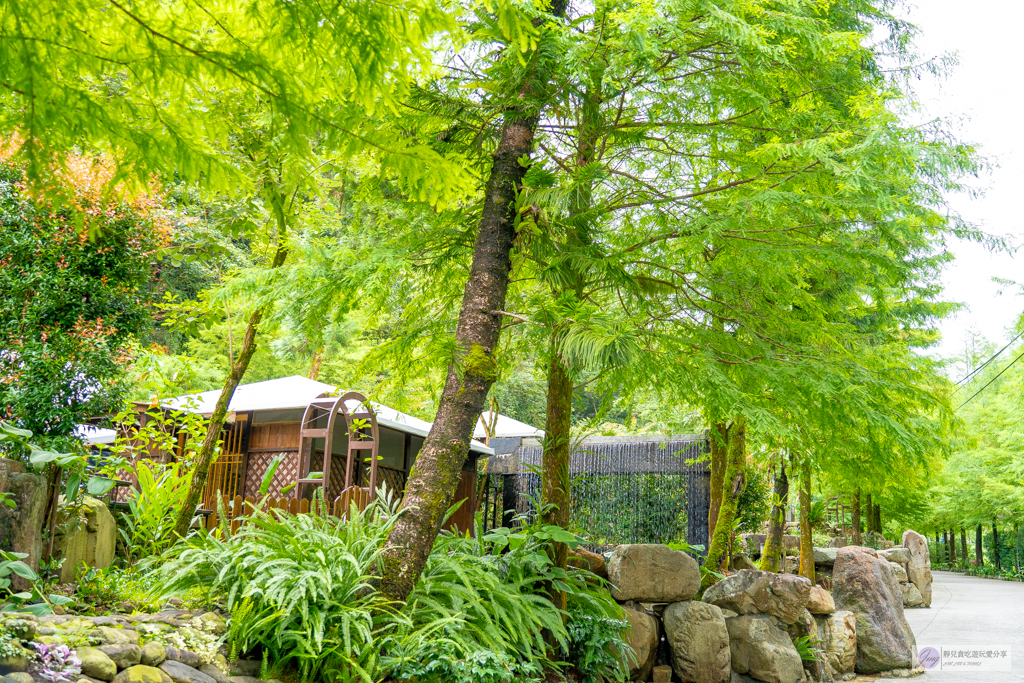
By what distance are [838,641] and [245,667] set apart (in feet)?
Result: 21.3

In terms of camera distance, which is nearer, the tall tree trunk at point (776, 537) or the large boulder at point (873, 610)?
the large boulder at point (873, 610)

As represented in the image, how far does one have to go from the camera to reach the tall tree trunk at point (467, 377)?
414 cm

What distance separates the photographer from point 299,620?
3590mm

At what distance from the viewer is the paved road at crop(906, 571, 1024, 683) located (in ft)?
23.9

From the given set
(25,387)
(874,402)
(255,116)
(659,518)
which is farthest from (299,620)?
(659,518)

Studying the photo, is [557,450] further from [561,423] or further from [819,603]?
[819,603]

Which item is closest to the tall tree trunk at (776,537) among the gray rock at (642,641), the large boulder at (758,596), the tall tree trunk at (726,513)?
the tall tree trunk at (726,513)

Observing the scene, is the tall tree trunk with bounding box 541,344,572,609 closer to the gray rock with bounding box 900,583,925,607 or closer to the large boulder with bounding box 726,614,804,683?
the large boulder with bounding box 726,614,804,683

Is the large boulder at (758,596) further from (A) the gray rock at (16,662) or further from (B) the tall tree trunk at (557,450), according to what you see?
(A) the gray rock at (16,662)

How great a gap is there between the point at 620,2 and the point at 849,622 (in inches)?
274

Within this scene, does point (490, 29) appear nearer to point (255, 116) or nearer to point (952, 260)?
point (255, 116)

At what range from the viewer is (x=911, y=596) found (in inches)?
563

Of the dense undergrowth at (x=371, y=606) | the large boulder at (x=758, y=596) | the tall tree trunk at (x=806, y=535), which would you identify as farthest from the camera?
the tall tree trunk at (x=806, y=535)

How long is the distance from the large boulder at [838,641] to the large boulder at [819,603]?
0.56 feet
